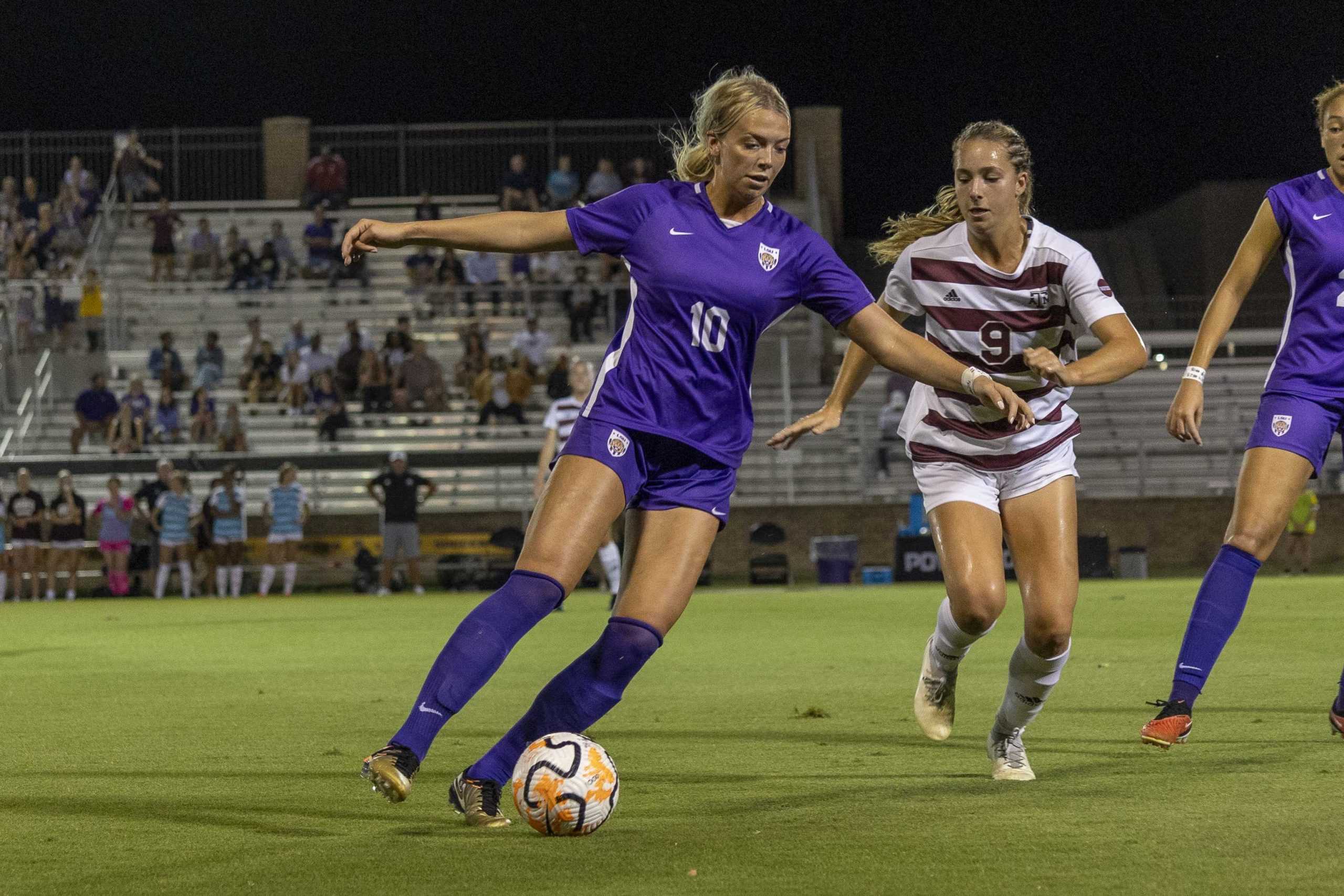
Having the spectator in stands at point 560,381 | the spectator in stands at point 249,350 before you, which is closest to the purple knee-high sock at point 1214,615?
the spectator in stands at point 560,381

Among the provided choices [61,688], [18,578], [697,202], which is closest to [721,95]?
[697,202]

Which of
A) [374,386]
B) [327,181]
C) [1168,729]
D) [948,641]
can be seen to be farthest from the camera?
[327,181]

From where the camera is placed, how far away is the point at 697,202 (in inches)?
215

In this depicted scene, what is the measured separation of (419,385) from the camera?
28125 millimetres

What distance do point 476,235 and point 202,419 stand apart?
76.7ft

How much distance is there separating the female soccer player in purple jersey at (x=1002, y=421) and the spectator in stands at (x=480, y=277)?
25156 millimetres

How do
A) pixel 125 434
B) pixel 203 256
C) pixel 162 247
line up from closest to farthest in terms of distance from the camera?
pixel 125 434, pixel 162 247, pixel 203 256

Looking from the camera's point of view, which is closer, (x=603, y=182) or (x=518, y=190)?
(x=518, y=190)

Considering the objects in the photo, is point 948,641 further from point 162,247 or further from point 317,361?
point 162,247

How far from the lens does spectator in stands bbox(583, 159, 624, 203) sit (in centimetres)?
3319

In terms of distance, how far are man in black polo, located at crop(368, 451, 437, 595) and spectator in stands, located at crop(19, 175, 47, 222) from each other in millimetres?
13553

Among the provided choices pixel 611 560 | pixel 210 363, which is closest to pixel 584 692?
pixel 611 560

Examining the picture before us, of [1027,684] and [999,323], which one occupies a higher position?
[999,323]

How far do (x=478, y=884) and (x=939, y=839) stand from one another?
1.40 meters
